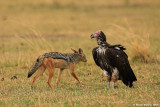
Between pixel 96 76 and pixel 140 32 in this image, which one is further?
pixel 140 32

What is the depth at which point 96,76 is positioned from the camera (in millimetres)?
10047

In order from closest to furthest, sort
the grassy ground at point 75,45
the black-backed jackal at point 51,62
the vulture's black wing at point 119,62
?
the grassy ground at point 75,45 → the vulture's black wing at point 119,62 → the black-backed jackal at point 51,62

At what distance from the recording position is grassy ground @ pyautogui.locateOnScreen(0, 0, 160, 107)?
7.52m

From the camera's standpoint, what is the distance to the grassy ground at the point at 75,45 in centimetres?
752

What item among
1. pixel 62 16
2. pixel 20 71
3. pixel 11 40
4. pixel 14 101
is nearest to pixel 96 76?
pixel 20 71

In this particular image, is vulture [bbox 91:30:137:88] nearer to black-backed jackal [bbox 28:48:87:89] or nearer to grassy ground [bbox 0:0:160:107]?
grassy ground [bbox 0:0:160:107]

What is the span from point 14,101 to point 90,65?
4.33 m

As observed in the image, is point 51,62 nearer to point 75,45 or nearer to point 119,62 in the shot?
point 119,62

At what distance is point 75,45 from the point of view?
1516 cm

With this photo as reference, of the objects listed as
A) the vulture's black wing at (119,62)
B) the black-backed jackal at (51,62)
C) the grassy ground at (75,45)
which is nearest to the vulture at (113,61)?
the vulture's black wing at (119,62)

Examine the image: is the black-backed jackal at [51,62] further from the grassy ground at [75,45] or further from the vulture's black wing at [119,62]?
the vulture's black wing at [119,62]

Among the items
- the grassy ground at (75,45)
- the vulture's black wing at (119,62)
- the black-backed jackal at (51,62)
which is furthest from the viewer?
the black-backed jackal at (51,62)

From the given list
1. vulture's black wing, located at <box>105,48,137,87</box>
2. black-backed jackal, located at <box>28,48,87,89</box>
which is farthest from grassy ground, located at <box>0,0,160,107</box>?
black-backed jackal, located at <box>28,48,87,89</box>

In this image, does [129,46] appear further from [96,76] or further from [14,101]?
[14,101]
